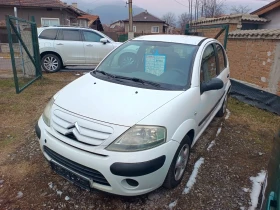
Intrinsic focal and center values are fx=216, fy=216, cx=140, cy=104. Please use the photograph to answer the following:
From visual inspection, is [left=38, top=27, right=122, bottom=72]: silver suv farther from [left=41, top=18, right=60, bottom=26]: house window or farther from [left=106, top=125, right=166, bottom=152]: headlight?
[left=41, top=18, right=60, bottom=26]: house window

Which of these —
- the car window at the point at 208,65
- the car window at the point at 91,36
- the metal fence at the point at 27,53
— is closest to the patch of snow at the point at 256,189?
the car window at the point at 208,65

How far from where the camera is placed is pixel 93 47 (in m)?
8.51

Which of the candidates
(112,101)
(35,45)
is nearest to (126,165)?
(112,101)

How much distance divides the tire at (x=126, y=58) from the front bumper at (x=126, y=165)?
157 cm

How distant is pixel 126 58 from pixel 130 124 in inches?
62.2

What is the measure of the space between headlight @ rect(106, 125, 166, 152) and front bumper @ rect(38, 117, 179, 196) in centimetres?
4

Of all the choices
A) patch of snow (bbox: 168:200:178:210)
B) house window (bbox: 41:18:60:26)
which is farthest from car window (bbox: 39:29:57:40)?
house window (bbox: 41:18:60:26)

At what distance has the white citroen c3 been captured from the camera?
194cm

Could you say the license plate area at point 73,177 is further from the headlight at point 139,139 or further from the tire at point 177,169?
the tire at point 177,169

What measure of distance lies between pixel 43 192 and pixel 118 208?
871 millimetres

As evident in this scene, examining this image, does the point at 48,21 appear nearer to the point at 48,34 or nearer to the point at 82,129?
the point at 48,34

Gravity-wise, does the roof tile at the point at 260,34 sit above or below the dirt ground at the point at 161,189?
above

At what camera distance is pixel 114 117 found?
2033mm

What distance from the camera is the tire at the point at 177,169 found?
2248 mm
